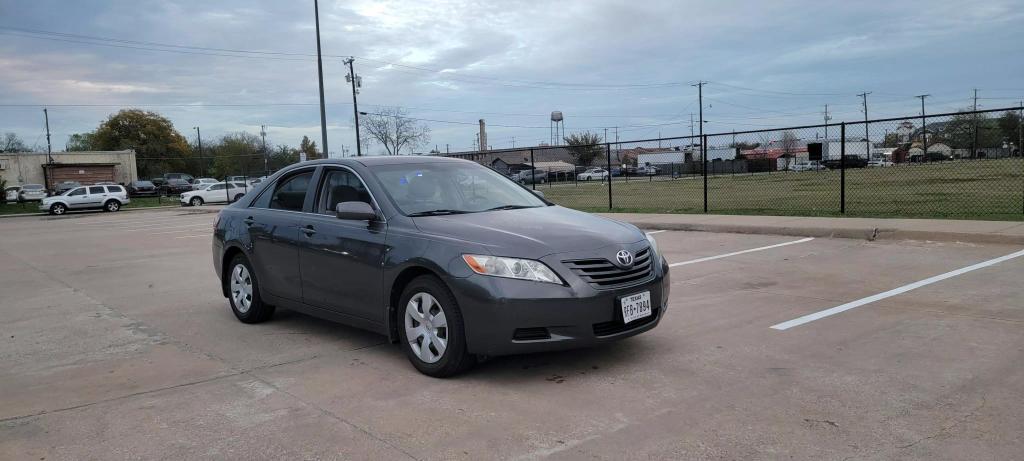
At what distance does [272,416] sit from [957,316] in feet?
18.4

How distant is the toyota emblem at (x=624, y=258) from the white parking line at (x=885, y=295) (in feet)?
6.26

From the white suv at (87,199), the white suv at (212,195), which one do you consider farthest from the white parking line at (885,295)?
the white suv at (87,199)

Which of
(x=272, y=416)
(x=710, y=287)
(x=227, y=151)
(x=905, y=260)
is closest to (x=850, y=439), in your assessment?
(x=272, y=416)

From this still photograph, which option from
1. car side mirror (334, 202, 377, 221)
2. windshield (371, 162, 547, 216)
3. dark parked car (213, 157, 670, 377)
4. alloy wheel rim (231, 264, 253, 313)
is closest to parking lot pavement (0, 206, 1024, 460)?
alloy wheel rim (231, 264, 253, 313)

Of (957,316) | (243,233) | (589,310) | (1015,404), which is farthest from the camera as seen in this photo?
(243,233)

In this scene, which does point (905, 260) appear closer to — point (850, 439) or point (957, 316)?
point (957, 316)

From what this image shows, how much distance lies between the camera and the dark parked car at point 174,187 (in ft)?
187

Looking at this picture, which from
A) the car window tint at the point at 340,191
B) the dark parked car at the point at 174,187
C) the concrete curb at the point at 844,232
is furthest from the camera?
the dark parked car at the point at 174,187

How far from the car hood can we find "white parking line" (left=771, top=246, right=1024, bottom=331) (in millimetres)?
1856

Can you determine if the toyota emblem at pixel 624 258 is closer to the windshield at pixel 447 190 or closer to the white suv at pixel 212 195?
the windshield at pixel 447 190

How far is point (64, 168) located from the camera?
67.5 meters

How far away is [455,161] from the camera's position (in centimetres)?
637

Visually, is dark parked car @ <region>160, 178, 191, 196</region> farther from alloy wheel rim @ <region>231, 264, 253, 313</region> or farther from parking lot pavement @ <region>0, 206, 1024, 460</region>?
alloy wheel rim @ <region>231, 264, 253, 313</region>

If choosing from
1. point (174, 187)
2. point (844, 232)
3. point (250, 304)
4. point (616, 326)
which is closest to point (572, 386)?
point (616, 326)
